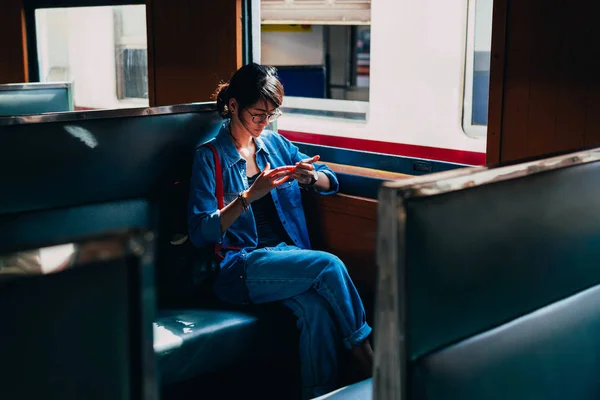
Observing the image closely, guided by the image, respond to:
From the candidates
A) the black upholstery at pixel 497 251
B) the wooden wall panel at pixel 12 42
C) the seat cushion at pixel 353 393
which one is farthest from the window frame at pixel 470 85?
the wooden wall panel at pixel 12 42

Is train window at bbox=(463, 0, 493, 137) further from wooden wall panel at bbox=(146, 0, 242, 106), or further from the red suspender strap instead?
the red suspender strap

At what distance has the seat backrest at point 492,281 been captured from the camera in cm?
118

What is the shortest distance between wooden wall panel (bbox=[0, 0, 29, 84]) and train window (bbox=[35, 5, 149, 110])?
0.39 feet

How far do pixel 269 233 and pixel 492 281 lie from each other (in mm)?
1677

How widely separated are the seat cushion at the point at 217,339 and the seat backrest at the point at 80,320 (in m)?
1.53

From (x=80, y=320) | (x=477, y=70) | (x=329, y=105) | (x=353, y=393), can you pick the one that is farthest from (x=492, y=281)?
(x=329, y=105)

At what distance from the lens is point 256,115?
9.18 feet

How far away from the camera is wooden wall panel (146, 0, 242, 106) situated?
3979mm

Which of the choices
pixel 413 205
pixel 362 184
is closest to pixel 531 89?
pixel 362 184

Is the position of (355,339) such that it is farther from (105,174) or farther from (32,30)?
(32,30)

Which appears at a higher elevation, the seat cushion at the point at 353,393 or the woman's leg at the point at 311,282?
the woman's leg at the point at 311,282

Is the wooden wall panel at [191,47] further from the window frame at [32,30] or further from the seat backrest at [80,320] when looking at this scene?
the seat backrest at [80,320]

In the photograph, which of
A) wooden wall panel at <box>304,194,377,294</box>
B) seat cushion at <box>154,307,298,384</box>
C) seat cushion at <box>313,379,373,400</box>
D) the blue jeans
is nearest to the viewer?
seat cushion at <box>313,379,373,400</box>

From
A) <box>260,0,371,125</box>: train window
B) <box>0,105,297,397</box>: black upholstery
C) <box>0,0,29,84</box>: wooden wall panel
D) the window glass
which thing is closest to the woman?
<box>0,105,297,397</box>: black upholstery
